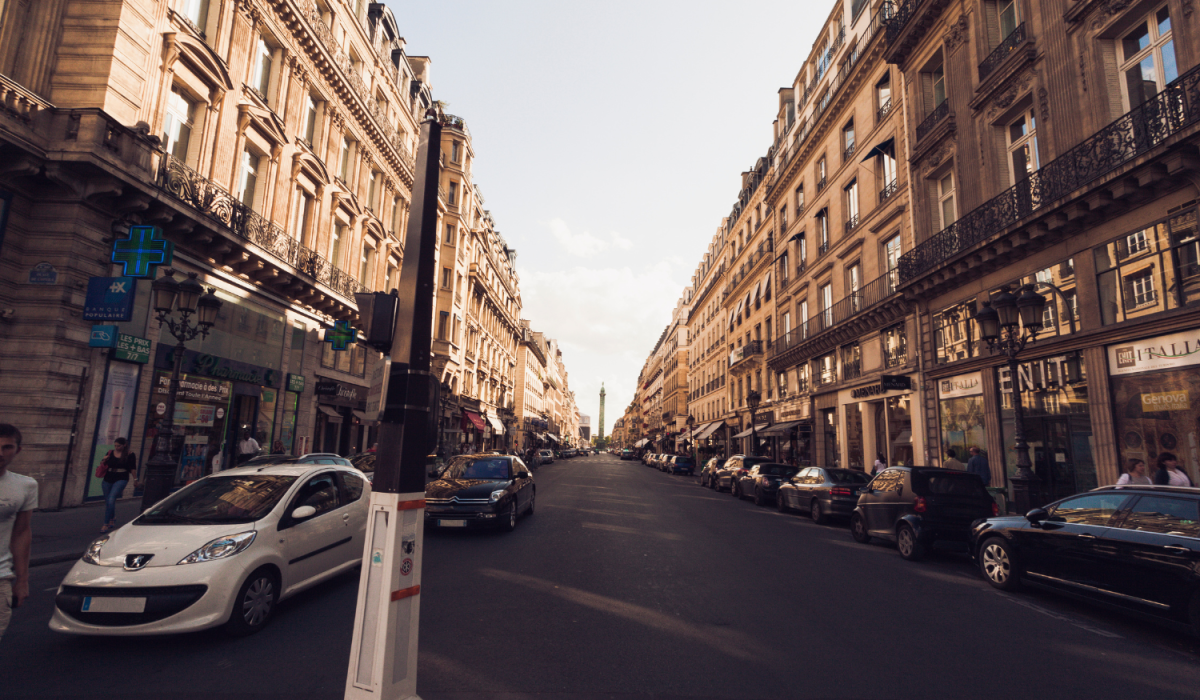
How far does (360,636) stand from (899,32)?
24.8m

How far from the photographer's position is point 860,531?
38.9 feet

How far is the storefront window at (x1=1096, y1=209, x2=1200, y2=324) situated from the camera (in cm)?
1059

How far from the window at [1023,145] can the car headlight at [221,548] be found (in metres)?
17.7

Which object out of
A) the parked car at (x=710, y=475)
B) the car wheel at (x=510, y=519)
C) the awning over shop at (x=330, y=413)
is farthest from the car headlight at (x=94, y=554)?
the parked car at (x=710, y=475)

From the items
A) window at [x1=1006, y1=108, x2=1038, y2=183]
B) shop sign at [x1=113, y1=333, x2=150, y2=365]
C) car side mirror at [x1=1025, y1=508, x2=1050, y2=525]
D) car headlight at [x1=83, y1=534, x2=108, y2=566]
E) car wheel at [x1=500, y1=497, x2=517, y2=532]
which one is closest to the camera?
car headlight at [x1=83, y1=534, x2=108, y2=566]

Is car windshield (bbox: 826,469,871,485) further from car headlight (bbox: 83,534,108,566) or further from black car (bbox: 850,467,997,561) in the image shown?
car headlight (bbox: 83,534,108,566)

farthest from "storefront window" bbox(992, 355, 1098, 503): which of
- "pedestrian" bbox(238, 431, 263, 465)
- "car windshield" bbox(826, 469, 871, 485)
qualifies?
"pedestrian" bbox(238, 431, 263, 465)

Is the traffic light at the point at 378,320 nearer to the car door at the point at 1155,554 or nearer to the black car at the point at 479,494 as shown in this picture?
the black car at the point at 479,494

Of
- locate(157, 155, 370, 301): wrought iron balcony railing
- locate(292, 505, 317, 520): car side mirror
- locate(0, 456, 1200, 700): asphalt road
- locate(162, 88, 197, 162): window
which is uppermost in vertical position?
locate(162, 88, 197, 162): window

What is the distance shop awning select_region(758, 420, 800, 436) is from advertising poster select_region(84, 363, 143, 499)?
86.3 ft

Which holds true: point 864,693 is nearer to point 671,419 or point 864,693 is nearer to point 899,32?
point 899,32

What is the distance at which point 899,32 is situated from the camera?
68.3ft

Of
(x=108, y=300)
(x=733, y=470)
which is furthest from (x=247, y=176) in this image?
(x=733, y=470)

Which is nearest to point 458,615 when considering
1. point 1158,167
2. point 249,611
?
point 249,611
